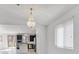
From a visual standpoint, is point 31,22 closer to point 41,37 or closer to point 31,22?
point 31,22

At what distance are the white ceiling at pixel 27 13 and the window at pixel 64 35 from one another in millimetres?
140

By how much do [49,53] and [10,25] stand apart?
568 mm

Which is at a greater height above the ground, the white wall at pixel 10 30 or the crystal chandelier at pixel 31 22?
the crystal chandelier at pixel 31 22

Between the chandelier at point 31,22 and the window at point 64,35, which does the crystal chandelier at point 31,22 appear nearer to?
the chandelier at point 31,22

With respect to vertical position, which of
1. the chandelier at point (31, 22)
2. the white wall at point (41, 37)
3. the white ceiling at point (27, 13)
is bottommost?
the white wall at point (41, 37)

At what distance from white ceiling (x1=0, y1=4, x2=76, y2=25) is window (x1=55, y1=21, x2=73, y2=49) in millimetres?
140

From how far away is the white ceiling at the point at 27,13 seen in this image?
1223 mm

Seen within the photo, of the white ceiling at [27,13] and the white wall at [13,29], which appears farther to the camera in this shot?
the white wall at [13,29]

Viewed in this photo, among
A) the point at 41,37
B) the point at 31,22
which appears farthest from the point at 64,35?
the point at 31,22

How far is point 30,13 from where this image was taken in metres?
1.30

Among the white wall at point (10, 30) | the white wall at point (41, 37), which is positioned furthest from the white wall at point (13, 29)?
the white wall at point (41, 37)

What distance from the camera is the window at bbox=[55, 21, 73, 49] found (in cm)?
128

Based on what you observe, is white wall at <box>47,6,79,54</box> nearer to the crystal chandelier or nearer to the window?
the window
